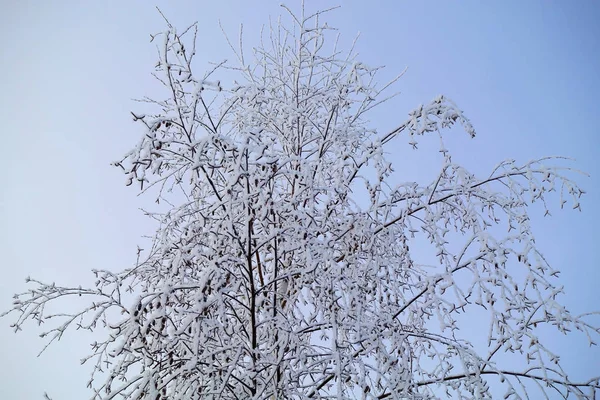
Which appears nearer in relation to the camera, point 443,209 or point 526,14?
point 443,209

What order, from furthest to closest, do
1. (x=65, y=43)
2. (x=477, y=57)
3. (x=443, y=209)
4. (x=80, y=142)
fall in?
(x=65, y=43), (x=477, y=57), (x=80, y=142), (x=443, y=209)

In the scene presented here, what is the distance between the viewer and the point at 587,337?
8.84 ft

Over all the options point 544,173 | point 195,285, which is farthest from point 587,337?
point 195,285

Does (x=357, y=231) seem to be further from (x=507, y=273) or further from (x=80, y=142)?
(x=80, y=142)

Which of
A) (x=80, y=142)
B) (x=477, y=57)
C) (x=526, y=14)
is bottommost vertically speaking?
(x=80, y=142)

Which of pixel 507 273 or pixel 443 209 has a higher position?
pixel 443 209

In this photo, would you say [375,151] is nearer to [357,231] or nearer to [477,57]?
[357,231]

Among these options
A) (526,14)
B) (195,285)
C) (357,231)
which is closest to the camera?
(195,285)

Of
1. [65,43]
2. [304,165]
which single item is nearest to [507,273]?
[304,165]

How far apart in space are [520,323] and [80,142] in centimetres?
4396

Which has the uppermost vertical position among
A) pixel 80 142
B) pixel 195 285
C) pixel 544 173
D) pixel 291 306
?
pixel 80 142

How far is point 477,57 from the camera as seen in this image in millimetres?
54125

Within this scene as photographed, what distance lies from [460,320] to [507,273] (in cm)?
42

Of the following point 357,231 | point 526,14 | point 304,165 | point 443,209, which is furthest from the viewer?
point 526,14
